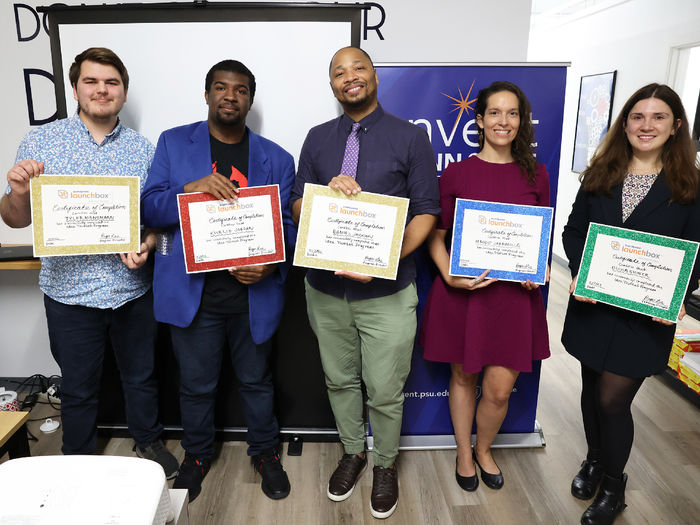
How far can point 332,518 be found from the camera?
200cm

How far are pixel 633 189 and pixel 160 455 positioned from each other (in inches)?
87.3

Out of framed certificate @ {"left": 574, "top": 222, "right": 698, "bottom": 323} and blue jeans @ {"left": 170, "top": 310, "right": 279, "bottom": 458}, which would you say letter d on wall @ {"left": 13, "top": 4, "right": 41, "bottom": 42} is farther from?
framed certificate @ {"left": 574, "top": 222, "right": 698, "bottom": 323}

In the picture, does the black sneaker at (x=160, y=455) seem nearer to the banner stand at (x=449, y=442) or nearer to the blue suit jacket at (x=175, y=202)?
the blue suit jacket at (x=175, y=202)

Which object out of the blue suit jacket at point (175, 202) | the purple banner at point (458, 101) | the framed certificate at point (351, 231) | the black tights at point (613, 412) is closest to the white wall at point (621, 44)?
the purple banner at point (458, 101)

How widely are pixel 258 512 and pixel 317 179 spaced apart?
136 centimetres

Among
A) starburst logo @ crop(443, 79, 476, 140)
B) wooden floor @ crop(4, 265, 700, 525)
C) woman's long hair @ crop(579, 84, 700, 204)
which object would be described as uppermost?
starburst logo @ crop(443, 79, 476, 140)

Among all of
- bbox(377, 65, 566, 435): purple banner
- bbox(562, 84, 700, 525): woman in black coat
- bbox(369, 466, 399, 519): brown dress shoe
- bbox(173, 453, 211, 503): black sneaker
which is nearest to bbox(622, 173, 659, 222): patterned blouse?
bbox(562, 84, 700, 525): woman in black coat

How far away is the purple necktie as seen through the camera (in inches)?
70.0

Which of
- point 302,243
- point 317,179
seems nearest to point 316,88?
point 317,179

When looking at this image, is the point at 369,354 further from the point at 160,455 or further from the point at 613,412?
the point at 160,455

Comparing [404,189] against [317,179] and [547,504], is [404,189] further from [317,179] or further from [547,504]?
[547,504]

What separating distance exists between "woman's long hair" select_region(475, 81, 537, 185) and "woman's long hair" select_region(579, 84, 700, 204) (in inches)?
8.1

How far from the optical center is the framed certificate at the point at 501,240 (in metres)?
1.82

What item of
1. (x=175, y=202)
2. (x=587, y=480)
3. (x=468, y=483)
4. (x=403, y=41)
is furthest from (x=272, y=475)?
(x=403, y=41)
